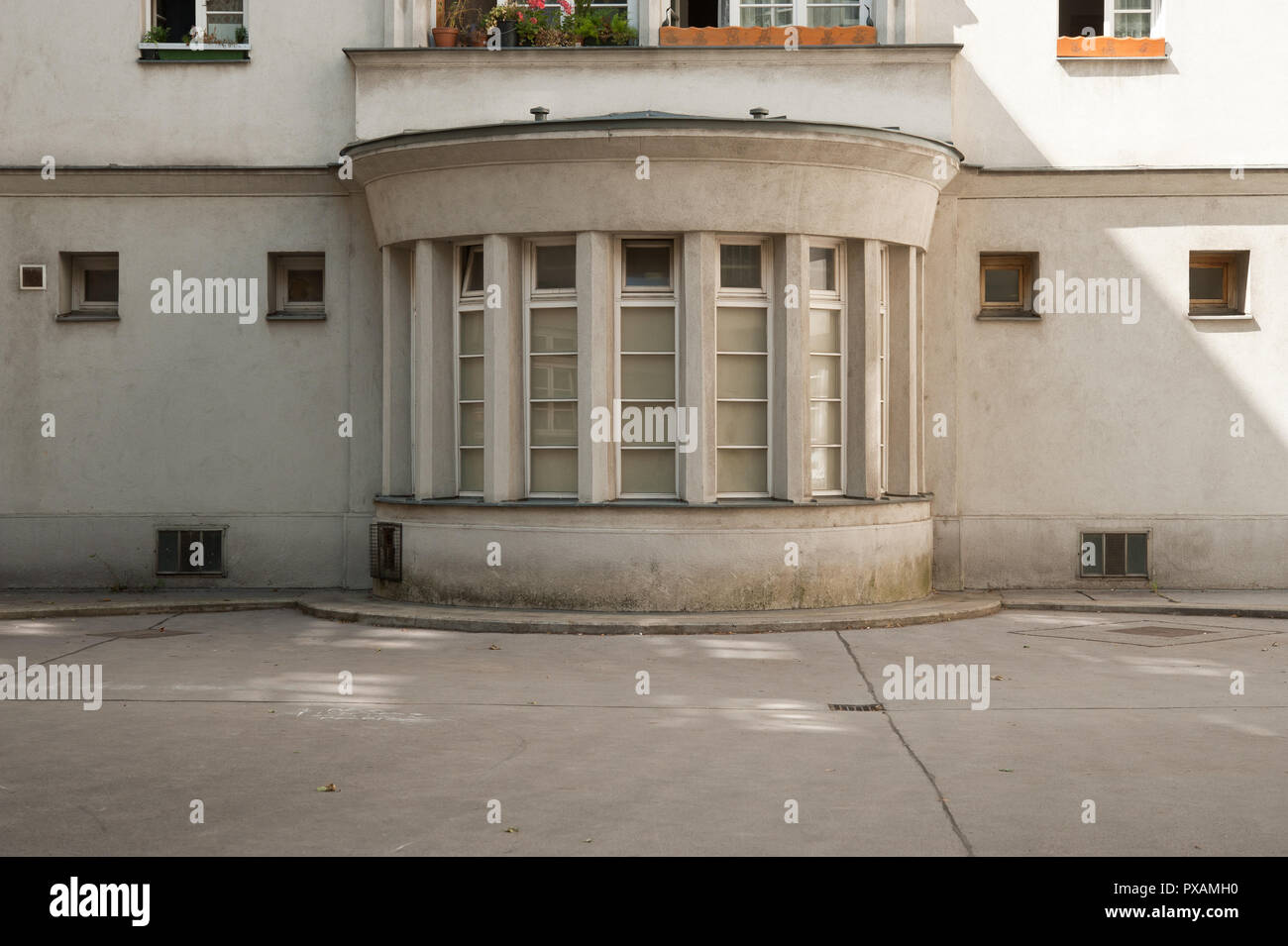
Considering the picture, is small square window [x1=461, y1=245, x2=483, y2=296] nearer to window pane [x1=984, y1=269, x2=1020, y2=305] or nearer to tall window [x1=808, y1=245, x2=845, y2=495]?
tall window [x1=808, y1=245, x2=845, y2=495]

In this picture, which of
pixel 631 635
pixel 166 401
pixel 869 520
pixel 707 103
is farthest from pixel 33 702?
pixel 707 103

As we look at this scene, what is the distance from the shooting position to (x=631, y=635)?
472 inches

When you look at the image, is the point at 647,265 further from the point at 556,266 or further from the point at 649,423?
the point at 649,423

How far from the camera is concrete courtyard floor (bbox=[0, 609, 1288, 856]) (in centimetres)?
567

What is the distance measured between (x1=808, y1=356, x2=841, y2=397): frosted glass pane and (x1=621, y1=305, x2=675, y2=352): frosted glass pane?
1467 millimetres

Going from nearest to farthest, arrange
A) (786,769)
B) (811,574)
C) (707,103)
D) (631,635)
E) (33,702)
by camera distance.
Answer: (786,769) < (33,702) < (631,635) < (811,574) < (707,103)

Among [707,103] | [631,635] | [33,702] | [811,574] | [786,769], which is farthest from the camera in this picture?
[707,103]

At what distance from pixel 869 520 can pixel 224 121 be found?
8118 millimetres

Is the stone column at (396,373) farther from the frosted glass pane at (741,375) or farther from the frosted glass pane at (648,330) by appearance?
the frosted glass pane at (741,375)

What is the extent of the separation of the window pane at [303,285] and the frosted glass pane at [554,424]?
11.2ft

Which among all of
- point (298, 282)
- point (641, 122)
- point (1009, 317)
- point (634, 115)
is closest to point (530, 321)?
point (641, 122)

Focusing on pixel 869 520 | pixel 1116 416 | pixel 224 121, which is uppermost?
pixel 224 121

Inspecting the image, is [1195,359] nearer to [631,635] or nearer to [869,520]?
[869,520]

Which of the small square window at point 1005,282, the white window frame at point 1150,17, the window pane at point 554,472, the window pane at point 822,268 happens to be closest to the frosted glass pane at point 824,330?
the window pane at point 822,268
